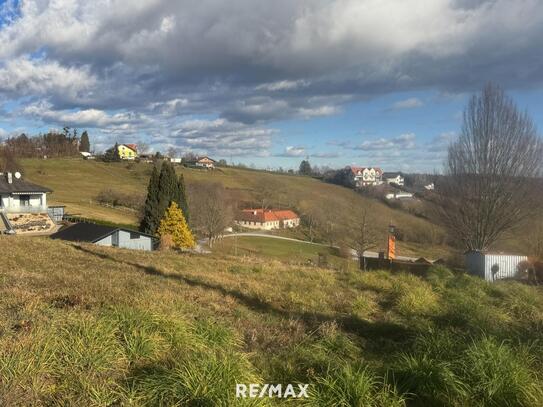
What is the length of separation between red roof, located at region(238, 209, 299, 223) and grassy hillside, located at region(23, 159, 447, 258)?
330 cm

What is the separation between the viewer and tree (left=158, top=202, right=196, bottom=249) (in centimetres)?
3544

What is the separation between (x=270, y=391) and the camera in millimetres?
3723

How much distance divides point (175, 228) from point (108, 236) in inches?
234

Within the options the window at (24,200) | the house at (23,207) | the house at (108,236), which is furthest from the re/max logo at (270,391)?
the window at (24,200)

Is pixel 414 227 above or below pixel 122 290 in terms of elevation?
below

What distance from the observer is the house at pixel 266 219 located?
243 feet

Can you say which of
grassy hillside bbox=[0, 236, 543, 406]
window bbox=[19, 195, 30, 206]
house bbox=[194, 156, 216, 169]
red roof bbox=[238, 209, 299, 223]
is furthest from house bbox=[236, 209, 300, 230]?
grassy hillside bbox=[0, 236, 543, 406]

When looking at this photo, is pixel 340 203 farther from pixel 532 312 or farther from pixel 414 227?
pixel 532 312

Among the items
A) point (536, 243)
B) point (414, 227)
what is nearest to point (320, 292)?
point (536, 243)

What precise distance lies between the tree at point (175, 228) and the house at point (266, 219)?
36741 mm

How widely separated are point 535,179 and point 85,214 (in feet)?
147

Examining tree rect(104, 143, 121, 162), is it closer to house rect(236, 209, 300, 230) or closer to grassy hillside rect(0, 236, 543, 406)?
house rect(236, 209, 300, 230)

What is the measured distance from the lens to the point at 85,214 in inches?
2012

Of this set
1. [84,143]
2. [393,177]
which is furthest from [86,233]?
[393,177]
